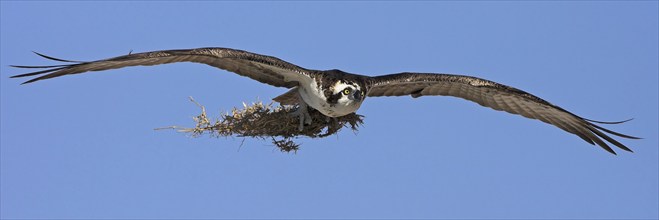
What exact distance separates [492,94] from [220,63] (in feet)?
15.1

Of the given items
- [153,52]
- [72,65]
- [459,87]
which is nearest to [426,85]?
[459,87]

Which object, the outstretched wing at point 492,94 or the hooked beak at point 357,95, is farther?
the outstretched wing at point 492,94

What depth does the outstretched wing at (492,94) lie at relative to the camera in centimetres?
1478

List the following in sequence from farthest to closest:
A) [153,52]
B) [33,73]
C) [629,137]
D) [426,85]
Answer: [426,85], [629,137], [153,52], [33,73]

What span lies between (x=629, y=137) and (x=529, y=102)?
6.32 feet

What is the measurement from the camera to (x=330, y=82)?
13508 millimetres

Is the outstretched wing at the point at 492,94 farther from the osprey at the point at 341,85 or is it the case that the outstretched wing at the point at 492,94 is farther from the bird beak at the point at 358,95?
the bird beak at the point at 358,95

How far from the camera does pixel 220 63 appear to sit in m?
14.2

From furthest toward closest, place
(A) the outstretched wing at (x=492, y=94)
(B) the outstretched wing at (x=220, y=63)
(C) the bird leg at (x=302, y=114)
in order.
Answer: (A) the outstretched wing at (x=492, y=94) < (C) the bird leg at (x=302, y=114) < (B) the outstretched wing at (x=220, y=63)

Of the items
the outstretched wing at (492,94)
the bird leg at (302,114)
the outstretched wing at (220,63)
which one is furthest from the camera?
the outstretched wing at (492,94)

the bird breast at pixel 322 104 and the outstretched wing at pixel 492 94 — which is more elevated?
the outstretched wing at pixel 492 94

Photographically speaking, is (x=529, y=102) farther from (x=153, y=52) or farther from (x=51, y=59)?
(x=51, y=59)

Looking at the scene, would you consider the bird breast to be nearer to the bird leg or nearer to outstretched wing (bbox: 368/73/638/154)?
the bird leg

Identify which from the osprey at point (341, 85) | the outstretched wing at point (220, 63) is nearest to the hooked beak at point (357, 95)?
the osprey at point (341, 85)
